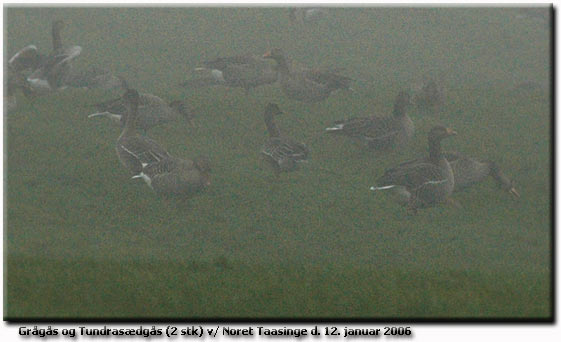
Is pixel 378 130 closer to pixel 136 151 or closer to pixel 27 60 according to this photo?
pixel 136 151

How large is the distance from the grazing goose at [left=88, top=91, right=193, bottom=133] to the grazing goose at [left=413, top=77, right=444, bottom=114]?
7.25 m

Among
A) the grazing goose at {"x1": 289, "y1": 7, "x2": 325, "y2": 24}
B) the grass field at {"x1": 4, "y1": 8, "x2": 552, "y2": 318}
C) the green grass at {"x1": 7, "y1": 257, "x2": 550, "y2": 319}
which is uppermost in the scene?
the grazing goose at {"x1": 289, "y1": 7, "x2": 325, "y2": 24}

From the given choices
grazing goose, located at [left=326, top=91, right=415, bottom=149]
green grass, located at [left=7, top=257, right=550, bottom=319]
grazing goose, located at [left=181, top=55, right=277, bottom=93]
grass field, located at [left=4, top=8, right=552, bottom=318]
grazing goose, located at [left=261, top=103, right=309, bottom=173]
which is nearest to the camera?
green grass, located at [left=7, top=257, right=550, bottom=319]

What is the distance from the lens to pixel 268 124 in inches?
950

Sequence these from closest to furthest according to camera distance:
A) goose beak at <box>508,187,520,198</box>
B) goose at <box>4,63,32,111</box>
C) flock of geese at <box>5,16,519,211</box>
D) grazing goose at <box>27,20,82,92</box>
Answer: flock of geese at <box>5,16,519,211</box>
goose beak at <box>508,187,520,198</box>
goose at <box>4,63,32,111</box>
grazing goose at <box>27,20,82,92</box>

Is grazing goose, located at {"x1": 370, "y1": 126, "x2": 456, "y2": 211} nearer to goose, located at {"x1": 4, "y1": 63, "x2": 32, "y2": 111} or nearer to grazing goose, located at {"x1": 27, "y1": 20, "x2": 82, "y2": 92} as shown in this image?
goose, located at {"x1": 4, "y1": 63, "x2": 32, "y2": 111}

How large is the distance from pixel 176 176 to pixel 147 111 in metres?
4.13

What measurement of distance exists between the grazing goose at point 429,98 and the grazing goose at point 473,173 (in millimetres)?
5380

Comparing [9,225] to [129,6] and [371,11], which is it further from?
[371,11]

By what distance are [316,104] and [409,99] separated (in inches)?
114

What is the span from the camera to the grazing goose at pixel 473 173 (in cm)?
2178

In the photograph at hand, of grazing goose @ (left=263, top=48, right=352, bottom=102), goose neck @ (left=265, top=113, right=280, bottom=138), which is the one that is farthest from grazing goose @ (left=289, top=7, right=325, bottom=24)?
goose neck @ (left=265, top=113, right=280, bottom=138)

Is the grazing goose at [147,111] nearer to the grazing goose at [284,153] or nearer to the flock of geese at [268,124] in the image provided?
the flock of geese at [268,124]

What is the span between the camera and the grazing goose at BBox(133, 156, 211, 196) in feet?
67.4
